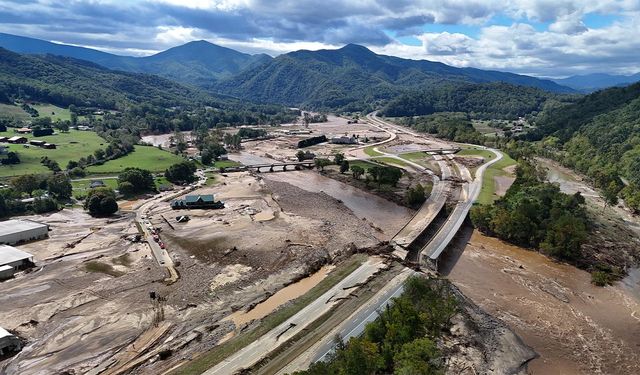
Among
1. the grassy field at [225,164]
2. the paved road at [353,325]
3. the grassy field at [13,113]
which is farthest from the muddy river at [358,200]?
the grassy field at [13,113]

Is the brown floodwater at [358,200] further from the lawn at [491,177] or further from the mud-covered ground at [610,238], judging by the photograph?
the mud-covered ground at [610,238]

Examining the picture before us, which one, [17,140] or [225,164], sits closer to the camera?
[225,164]

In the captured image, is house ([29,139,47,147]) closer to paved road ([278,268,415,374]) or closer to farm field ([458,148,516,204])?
paved road ([278,268,415,374])

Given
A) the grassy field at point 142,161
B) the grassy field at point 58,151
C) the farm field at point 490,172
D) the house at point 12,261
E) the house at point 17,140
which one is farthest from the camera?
the house at point 17,140

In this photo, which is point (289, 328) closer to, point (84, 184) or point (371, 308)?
point (371, 308)

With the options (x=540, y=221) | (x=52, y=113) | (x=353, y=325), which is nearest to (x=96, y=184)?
(x=353, y=325)

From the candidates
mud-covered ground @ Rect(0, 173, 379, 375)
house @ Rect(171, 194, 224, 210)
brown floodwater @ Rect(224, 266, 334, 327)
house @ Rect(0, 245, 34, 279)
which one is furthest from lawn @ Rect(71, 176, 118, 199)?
brown floodwater @ Rect(224, 266, 334, 327)

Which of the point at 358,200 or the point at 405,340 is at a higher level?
the point at 405,340
